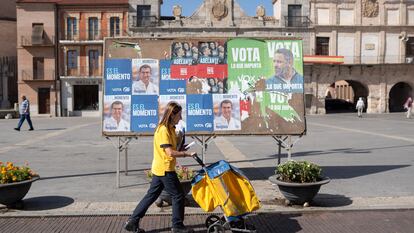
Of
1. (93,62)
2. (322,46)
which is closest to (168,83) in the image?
(93,62)

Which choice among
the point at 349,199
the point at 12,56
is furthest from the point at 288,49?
the point at 12,56

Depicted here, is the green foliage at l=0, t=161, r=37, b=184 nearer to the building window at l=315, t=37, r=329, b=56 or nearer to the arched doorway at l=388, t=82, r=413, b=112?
the building window at l=315, t=37, r=329, b=56

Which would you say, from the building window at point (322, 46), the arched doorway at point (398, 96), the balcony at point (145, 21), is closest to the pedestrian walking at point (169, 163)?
the balcony at point (145, 21)

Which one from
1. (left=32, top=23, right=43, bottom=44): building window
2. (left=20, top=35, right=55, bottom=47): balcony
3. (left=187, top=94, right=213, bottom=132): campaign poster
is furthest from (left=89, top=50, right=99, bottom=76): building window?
(left=187, top=94, right=213, bottom=132): campaign poster

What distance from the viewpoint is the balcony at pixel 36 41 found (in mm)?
42312

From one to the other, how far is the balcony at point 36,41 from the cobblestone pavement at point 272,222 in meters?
39.0

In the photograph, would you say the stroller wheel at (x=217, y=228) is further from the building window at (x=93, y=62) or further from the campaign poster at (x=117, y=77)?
the building window at (x=93, y=62)

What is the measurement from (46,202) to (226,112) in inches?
139

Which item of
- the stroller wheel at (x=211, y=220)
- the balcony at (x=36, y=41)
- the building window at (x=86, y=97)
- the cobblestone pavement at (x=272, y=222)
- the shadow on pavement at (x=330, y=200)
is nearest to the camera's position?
the stroller wheel at (x=211, y=220)

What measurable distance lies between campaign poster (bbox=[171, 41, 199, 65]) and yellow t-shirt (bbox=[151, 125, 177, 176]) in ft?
9.11

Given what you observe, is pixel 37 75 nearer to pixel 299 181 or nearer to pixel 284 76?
pixel 284 76

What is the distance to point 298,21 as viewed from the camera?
43.2 meters

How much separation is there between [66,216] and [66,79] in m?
38.5

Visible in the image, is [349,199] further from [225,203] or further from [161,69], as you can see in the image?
[161,69]
